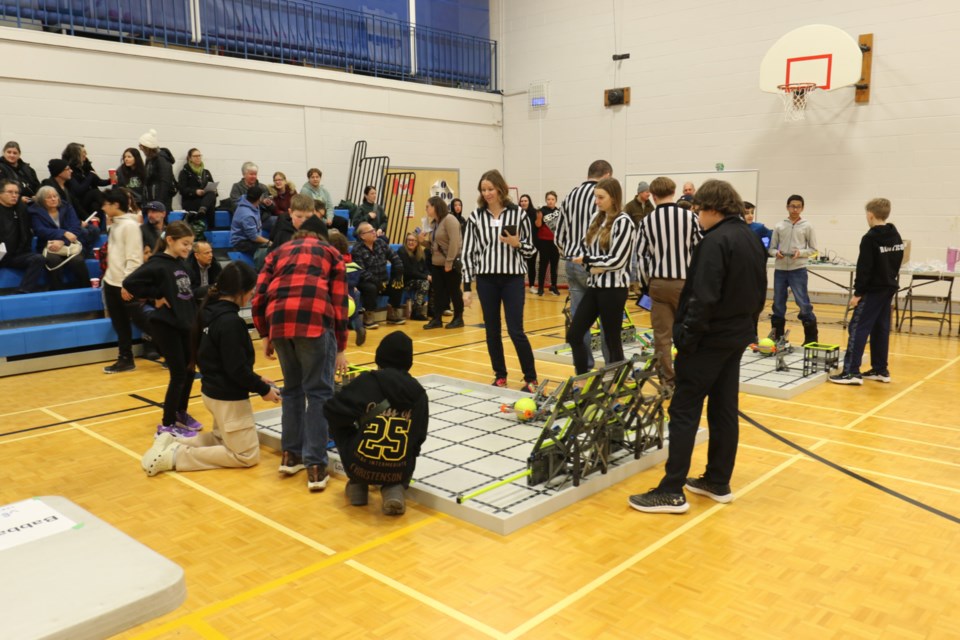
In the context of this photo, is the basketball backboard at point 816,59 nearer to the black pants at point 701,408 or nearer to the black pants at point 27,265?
the black pants at point 701,408

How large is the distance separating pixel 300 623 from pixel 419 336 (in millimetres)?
6550

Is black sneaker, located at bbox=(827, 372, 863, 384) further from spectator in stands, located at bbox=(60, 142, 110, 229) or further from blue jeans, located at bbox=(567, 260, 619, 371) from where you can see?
spectator in stands, located at bbox=(60, 142, 110, 229)

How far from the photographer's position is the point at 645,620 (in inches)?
110

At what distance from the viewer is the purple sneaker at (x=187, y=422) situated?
5.32 meters

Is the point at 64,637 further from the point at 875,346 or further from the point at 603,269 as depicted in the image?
the point at 875,346

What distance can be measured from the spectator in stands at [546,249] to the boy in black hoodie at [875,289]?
7227mm

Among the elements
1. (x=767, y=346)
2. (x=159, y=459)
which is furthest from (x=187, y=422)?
(x=767, y=346)

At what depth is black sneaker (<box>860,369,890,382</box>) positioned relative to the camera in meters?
6.63

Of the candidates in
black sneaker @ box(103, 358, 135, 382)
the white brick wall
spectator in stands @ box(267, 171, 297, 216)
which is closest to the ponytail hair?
black sneaker @ box(103, 358, 135, 382)

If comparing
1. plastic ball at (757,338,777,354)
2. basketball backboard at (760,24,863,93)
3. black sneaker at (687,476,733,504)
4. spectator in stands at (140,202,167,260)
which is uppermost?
basketball backboard at (760,24,863,93)

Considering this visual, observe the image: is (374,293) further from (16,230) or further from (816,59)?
(816,59)

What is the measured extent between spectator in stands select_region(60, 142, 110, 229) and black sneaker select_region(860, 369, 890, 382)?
355 inches

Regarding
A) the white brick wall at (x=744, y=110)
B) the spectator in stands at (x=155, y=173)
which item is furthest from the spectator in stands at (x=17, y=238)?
the white brick wall at (x=744, y=110)

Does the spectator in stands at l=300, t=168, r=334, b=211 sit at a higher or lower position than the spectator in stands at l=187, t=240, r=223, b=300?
higher
